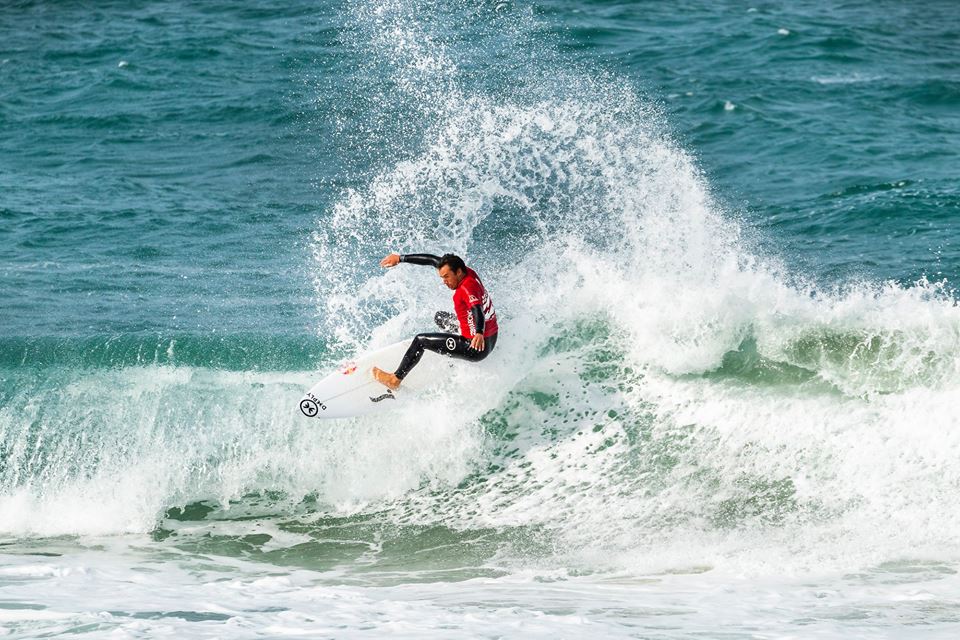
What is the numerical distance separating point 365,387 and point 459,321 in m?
1.36

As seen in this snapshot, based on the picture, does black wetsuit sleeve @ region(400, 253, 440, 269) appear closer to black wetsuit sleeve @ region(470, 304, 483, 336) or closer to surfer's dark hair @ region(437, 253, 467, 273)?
surfer's dark hair @ region(437, 253, 467, 273)

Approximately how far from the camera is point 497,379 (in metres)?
13.0

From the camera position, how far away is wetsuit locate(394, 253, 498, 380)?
1170cm

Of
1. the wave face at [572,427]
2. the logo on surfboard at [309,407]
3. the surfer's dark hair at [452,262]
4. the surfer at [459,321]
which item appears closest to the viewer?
the surfer's dark hair at [452,262]

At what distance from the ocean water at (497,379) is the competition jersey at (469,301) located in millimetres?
1093

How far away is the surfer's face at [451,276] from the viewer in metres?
11.5

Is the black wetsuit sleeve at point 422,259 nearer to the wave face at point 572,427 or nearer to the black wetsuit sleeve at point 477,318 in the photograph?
the black wetsuit sleeve at point 477,318

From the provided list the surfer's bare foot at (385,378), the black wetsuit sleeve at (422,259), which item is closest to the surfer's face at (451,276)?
the black wetsuit sleeve at (422,259)

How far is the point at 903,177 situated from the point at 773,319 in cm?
868

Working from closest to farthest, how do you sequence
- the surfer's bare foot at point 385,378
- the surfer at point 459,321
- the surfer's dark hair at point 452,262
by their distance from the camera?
the surfer's dark hair at point 452,262, the surfer at point 459,321, the surfer's bare foot at point 385,378

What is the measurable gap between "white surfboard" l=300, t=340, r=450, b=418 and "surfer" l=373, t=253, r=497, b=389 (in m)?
0.23

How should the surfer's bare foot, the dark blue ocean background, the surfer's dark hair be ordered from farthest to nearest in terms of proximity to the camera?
the dark blue ocean background
the surfer's bare foot
the surfer's dark hair

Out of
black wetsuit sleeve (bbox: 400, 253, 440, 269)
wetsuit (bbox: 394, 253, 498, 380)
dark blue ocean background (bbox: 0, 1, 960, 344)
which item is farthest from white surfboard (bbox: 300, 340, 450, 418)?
dark blue ocean background (bbox: 0, 1, 960, 344)

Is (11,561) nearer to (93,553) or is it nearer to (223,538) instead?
(93,553)
